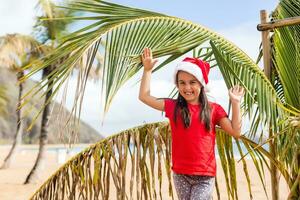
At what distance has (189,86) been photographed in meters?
2.62

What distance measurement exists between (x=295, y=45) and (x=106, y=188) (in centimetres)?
169

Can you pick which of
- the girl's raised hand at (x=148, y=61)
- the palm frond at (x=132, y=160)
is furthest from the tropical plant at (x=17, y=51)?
the girl's raised hand at (x=148, y=61)

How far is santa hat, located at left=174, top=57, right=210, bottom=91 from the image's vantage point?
260 cm

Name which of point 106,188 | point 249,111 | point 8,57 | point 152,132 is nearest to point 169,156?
point 152,132

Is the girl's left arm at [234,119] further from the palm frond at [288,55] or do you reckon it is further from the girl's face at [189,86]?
the palm frond at [288,55]

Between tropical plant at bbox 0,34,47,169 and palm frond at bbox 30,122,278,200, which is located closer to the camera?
palm frond at bbox 30,122,278,200

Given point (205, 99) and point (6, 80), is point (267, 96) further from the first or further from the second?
point (6, 80)

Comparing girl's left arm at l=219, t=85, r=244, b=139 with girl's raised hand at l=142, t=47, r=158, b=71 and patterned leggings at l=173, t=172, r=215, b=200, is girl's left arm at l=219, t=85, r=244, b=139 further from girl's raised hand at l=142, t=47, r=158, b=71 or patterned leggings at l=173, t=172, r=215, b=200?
girl's raised hand at l=142, t=47, r=158, b=71

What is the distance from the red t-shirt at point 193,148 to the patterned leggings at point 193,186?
0.04 m

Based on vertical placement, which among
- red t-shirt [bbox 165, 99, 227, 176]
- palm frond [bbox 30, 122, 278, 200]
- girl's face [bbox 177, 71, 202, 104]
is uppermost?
girl's face [bbox 177, 71, 202, 104]

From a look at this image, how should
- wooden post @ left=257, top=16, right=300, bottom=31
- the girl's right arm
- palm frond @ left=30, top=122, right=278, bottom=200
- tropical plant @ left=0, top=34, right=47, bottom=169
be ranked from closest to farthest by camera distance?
the girl's right arm < wooden post @ left=257, top=16, right=300, bottom=31 < palm frond @ left=30, top=122, right=278, bottom=200 < tropical plant @ left=0, top=34, right=47, bottom=169

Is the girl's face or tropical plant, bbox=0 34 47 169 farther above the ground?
tropical plant, bbox=0 34 47 169

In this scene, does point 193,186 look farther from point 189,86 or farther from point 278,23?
point 278,23

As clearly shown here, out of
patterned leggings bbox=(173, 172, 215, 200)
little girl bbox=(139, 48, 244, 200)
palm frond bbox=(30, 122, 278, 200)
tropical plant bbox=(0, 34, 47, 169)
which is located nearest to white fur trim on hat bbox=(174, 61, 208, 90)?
little girl bbox=(139, 48, 244, 200)
